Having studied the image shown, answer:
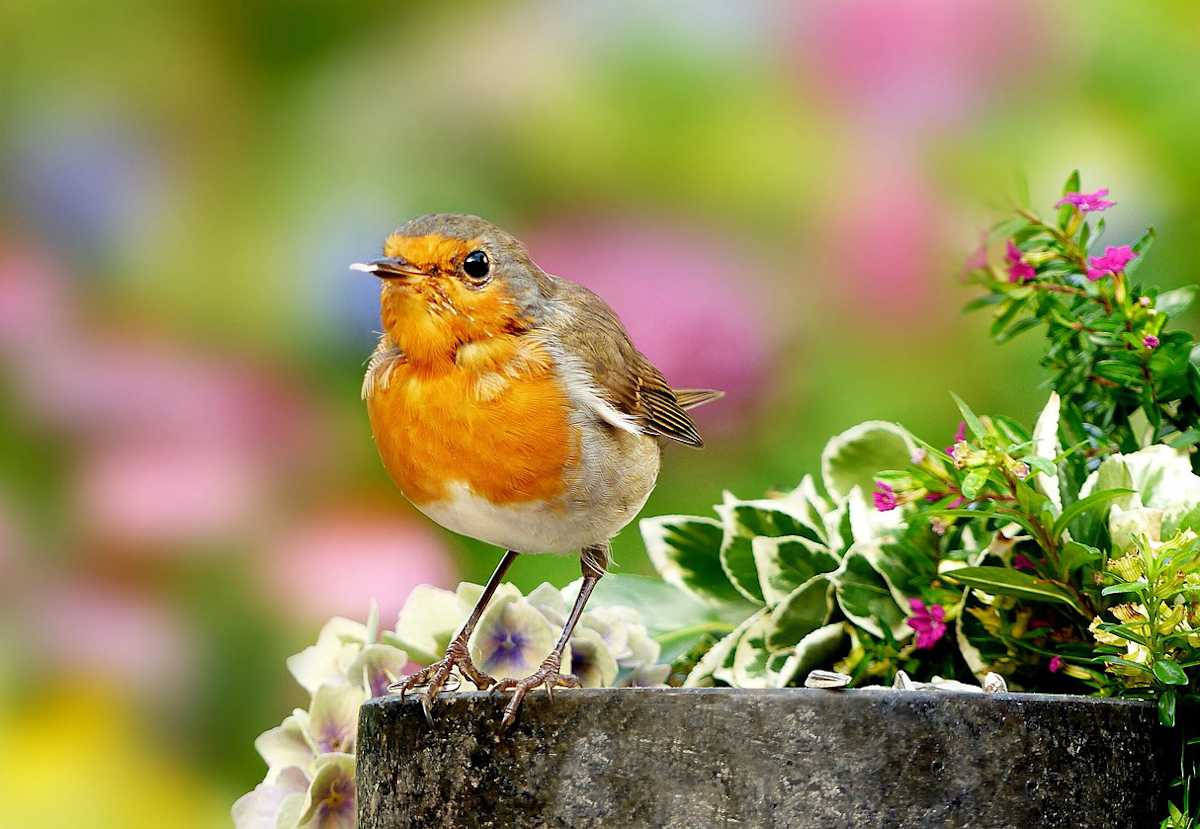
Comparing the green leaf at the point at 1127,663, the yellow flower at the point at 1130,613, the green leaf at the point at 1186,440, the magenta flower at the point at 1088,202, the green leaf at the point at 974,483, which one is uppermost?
the magenta flower at the point at 1088,202

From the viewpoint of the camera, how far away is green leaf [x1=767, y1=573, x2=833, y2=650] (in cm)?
109

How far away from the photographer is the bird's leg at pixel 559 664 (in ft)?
2.73

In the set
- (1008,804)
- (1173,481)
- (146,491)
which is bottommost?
(146,491)

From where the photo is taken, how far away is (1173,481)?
3.16ft

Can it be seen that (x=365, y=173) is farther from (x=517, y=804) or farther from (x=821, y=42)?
(x=517, y=804)

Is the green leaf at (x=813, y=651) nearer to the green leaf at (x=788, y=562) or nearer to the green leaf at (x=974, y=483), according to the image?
the green leaf at (x=788, y=562)

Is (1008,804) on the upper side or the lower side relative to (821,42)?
lower

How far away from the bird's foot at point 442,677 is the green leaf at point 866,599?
0.25 m

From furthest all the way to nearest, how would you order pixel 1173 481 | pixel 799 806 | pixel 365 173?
pixel 365 173 → pixel 1173 481 → pixel 799 806

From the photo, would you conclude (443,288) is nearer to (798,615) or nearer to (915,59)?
(798,615)

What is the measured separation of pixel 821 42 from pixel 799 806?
140cm

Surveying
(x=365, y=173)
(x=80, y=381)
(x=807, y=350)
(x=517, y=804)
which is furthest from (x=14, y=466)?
(x=517, y=804)

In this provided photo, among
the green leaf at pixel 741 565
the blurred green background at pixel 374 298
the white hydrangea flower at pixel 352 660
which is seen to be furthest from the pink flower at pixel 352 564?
the green leaf at pixel 741 565

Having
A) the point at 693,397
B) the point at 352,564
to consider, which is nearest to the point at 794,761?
the point at 693,397
